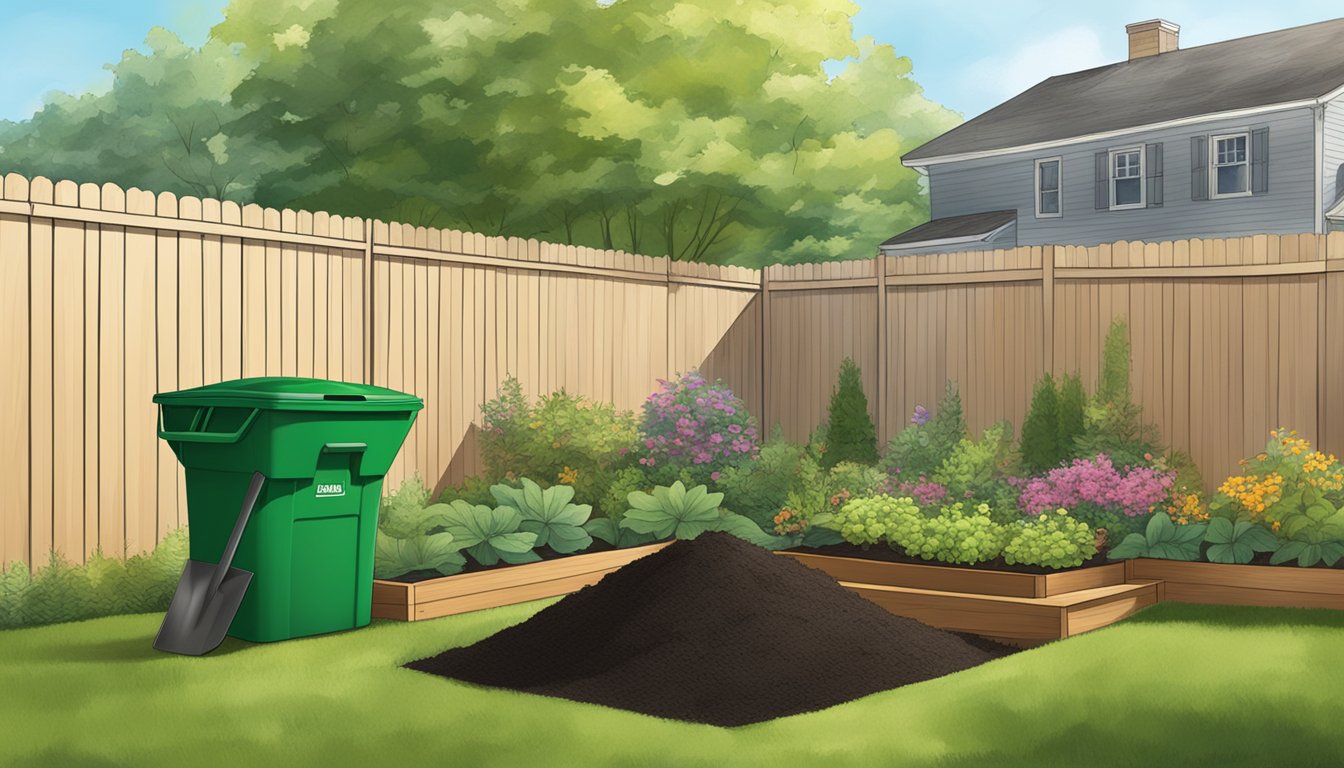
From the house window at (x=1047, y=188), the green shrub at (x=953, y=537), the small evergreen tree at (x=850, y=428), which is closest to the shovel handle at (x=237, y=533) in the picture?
the green shrub at (x=953, y=537)

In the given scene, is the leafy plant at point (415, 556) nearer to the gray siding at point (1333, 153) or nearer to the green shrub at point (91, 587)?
the green shrub at point (91, 587)

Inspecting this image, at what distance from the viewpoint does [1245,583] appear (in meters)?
7.12

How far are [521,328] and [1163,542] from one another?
4734 mm

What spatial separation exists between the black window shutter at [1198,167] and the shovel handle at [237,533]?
1840 centimetres

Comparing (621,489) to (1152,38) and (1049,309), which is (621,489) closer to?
(1049,309)

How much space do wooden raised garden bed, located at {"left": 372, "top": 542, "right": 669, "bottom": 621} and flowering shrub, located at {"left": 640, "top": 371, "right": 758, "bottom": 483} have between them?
54.4 inches

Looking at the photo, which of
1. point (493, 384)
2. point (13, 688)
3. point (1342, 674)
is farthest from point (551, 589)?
point (1342, 674)

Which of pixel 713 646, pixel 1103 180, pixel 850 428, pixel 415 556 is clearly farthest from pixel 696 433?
pixel 1103 180

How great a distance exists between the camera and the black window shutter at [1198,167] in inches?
807

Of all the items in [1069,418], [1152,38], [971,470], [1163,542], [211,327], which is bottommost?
[1163,542]

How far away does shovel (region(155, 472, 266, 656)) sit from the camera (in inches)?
226

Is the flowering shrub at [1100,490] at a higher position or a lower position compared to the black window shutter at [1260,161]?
lower

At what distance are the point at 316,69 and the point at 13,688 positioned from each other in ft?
72.8

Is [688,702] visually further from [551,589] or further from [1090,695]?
[551,589]
